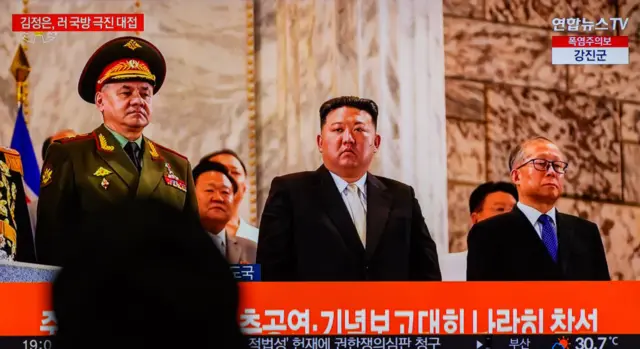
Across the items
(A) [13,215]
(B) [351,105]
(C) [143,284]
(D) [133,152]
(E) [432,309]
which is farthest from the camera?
(B) [351,105]

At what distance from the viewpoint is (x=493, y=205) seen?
4488 millimetres

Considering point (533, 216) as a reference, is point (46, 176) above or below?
above

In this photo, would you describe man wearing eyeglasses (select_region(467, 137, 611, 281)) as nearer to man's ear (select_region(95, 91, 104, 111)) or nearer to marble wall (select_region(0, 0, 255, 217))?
marble wall (select_region(0, 0, 255, 217))

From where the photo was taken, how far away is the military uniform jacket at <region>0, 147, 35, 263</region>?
367cm

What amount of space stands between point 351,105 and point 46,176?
1.31m

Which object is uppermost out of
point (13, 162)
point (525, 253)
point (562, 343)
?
point (13, 162)

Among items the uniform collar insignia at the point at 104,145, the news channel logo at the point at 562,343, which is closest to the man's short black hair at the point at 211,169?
the uniform collar insignia at the point at 104,145

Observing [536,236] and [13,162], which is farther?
[536,236]

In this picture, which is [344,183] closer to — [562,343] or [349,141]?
[349,141]

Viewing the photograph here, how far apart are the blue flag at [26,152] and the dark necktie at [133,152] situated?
40 cm

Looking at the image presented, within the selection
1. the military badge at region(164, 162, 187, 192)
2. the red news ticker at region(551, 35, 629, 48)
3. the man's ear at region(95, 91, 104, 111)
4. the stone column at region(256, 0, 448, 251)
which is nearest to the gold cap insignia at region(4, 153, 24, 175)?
the man's ear at region(95, 91, 104, 111)

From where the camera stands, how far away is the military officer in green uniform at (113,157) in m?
4.16

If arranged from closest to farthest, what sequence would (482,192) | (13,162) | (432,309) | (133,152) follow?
(13,162) < (432,309) < (133,152) < (482,192)

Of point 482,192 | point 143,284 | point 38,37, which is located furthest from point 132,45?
point 143,284
